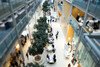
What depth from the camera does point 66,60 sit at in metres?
19.0

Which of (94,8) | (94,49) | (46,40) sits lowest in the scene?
(46,40)

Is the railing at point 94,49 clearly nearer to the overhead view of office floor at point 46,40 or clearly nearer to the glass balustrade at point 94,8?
the overhead view of office floor at point 46,40

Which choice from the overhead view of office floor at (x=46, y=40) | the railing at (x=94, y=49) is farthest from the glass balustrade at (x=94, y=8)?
the railing at (x=94, y=49)

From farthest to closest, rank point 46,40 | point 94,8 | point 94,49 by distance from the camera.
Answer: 1. point 46,40
2. point 94,8
3. point 94,49

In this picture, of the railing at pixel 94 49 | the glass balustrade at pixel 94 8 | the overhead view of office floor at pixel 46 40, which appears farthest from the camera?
the glass balustrade at pixel 94 8

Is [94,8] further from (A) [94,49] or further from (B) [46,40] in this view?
(B) [46,40]

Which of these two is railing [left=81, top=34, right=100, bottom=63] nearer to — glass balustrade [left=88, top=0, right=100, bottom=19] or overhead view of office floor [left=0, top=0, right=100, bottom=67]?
overhead view of office floor [left=0, top=0, right=100, bottom=67]

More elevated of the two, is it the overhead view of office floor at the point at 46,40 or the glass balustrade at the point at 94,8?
the glass balustrade at the point at 94,8

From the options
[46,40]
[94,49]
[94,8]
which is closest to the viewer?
[94,49]

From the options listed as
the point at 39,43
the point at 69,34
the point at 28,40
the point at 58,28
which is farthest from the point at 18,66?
the point at 58,28

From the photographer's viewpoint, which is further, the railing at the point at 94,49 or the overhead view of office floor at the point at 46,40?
the overhead view of office floor at the point at 46,40

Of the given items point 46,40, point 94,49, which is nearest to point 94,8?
point 94,49

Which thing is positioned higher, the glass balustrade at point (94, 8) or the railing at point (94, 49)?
the glass balustrade at point (94, 8)

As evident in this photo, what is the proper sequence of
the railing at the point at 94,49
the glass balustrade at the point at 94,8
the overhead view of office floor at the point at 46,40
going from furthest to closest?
the glass balustrade at the point at 94,8 → the overhead view of office floor at the point at 46,40 → the railing at the point at 94,49
